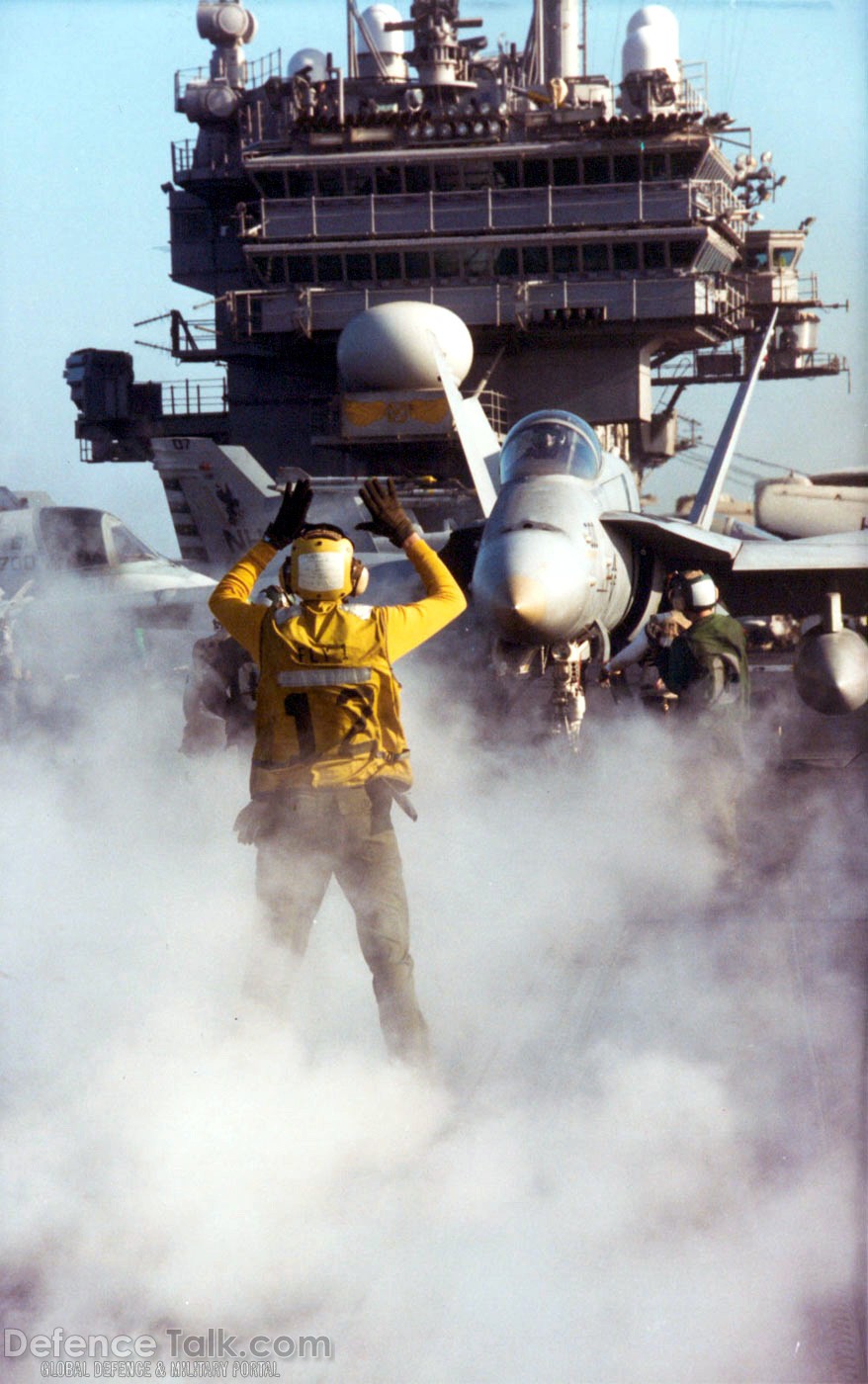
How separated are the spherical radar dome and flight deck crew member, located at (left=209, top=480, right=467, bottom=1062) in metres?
22.2

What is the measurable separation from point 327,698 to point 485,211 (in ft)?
91.3

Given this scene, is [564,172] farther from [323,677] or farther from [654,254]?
[323,677]

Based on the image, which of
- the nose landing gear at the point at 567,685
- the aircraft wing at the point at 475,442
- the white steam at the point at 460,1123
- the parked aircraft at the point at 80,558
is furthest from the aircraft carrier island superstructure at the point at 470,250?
the white steam at the point at 460,1123

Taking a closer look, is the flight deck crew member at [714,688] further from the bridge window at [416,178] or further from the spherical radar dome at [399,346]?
the bridge window at [416,178]

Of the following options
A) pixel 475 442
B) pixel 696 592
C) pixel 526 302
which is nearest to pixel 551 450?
pixel 475 442

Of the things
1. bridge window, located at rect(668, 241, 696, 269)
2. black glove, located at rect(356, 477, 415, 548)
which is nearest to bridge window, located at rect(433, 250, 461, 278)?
bridge window, located at rect(668, 241, 696, 269)

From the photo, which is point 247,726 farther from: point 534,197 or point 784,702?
point 534,197

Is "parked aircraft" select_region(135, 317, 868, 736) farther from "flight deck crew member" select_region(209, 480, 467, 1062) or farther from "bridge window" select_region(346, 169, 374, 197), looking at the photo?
"bridge window" select_region(346, 169, 374, 197)

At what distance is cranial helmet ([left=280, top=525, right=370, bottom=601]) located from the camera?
491 cm

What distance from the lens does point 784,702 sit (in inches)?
690

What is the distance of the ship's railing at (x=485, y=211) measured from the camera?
3023cm

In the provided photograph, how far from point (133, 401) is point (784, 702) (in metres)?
26.2

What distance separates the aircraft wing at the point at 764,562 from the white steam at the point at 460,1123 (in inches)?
176

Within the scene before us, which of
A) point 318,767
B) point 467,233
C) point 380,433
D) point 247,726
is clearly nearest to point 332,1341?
point 318,767
